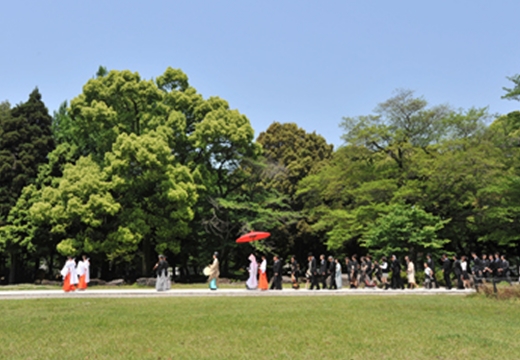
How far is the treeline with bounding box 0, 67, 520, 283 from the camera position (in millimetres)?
28875

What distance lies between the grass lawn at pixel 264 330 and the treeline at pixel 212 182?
14.5 meters

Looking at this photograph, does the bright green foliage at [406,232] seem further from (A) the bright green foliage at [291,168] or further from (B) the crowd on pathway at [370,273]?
(A) the bright green foliage at [291,168]

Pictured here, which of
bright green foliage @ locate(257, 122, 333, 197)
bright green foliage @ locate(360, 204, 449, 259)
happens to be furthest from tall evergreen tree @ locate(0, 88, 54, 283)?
bright green foliage @ locate(360, 204, 449, 259)

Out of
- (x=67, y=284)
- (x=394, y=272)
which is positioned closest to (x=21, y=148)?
(x=67, y=284)

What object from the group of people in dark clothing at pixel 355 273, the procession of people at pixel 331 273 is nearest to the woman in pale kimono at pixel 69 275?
the procession of people at pixel 331 273

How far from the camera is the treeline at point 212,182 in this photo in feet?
94.7

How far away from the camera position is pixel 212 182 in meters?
35.4

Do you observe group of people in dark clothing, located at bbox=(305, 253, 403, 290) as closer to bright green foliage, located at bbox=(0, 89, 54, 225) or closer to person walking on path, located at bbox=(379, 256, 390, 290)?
person walking on path, located at bbox=(379, 256, 390, 290)

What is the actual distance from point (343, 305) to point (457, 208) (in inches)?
757

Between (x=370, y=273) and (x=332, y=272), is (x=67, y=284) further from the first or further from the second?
(x=370, y=273)

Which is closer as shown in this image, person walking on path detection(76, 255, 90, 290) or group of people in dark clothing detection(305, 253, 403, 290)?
person walking on path detection(76, 255, 90, 290)

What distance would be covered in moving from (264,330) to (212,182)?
25.8 meters

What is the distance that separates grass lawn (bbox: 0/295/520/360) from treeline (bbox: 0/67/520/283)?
14457 mm

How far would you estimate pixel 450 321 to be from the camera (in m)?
11.0
